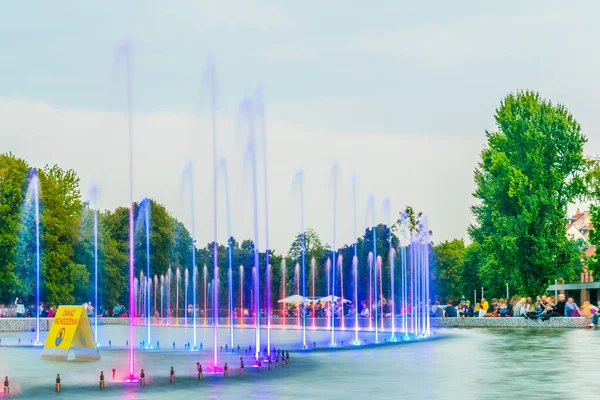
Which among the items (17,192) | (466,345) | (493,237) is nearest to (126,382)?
(466,345)

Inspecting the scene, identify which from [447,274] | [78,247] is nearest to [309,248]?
[447,274]

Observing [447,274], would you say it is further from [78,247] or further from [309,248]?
[78,247]

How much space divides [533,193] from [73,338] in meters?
49.4

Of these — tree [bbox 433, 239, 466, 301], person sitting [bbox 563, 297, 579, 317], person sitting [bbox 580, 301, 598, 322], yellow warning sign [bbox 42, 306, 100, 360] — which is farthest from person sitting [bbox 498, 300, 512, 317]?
tree [bbox 433, 239, 466, 301]

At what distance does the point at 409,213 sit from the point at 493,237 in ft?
116

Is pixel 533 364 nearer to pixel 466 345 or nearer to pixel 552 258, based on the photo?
pixel 466 345

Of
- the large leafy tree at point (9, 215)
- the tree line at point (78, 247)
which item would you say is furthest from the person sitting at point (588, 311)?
the large leafy tree at point (9, 215)

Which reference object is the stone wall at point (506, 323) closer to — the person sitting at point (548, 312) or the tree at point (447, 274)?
the person sitting at point (548, 312)

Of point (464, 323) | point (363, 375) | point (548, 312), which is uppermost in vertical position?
point (548, 312)

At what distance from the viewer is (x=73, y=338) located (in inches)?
1195

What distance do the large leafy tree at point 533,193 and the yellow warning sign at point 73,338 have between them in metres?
47.0

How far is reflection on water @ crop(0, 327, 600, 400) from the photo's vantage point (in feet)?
64.0

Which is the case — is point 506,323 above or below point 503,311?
below

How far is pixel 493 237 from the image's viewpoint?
75312mm
